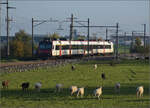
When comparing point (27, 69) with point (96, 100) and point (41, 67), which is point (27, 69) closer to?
point (41, 67)

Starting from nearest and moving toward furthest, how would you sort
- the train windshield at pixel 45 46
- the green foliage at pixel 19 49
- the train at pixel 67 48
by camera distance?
1. the train windshield at pixel 45 46
2. the train at pixel 67 48
3. the green foliage at pixel 19 49

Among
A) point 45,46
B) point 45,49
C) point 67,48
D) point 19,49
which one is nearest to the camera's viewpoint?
point 45,49

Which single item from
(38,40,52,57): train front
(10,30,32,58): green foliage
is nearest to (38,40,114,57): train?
(38,40,52,57): train front

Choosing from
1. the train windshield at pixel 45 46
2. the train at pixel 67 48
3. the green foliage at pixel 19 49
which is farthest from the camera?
the green foliage at pixel 19 49

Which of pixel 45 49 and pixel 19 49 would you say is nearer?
pixel 45 49

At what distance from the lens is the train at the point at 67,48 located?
66250mm

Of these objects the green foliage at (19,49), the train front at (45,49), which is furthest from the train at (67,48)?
the green foliage at (19,49)

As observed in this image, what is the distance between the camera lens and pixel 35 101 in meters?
21.0

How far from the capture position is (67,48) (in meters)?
72.2

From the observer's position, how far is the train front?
6597 cm

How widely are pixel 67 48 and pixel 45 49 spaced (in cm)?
683

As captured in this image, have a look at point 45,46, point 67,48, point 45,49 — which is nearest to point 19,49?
point 67,48

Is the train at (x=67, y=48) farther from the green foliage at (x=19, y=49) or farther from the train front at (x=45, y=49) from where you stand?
the green foliage at (x=19, y=49)

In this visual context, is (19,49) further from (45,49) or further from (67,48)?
(45,49)
